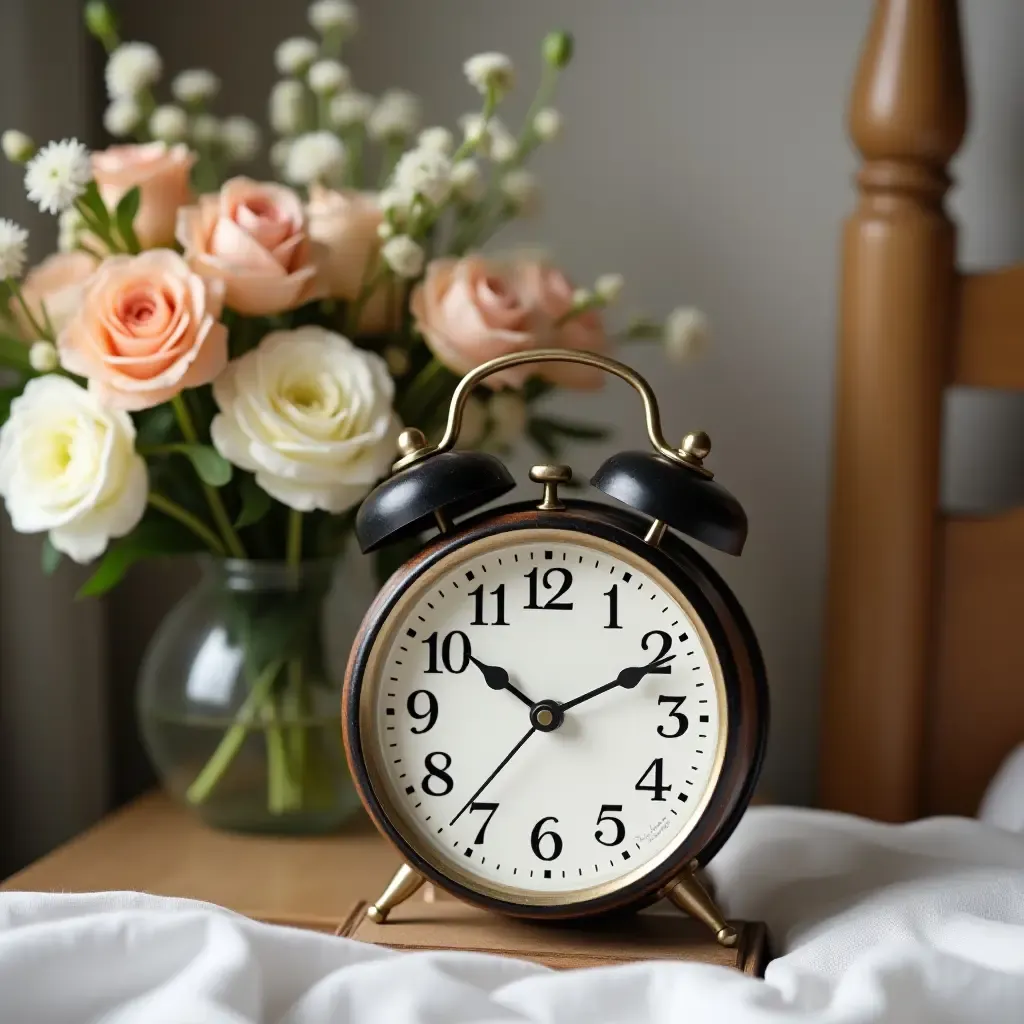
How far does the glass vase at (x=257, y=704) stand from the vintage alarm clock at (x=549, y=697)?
0.26m

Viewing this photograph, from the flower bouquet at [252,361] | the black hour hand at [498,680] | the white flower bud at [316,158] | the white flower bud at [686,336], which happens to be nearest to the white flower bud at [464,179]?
the flower bouquet at [252,361]

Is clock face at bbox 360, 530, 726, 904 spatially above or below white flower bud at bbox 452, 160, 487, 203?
below

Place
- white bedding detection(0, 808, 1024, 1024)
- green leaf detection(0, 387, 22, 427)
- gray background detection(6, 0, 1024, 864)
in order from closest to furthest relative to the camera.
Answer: white bedding detection(0, 808, 1024, 1024), green leaf detection(0, 387, 22, 427), gray background detection(6, 0, 1024, 864)

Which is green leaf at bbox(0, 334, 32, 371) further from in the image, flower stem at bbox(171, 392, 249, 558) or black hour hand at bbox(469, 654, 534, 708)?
black hour hand at bbox(469, 654, 534, 708)

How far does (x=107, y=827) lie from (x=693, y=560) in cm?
63

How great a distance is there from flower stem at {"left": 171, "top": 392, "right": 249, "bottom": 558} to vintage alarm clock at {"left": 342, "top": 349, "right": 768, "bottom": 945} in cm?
24

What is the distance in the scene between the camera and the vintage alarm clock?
2.73ft

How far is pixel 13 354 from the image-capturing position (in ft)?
3.45

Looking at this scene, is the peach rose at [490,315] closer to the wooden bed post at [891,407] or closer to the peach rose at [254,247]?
the peach rose at [254,247]

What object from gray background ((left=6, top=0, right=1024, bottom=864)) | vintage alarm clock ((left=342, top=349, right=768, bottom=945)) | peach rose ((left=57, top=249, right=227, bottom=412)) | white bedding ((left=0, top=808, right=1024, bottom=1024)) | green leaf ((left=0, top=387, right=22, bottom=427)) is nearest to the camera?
white bedding ((left=0, top=808, right=1024, bottom=1024))

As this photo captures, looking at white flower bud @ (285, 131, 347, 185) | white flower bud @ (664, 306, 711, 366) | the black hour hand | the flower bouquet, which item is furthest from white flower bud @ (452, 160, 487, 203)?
the black hour hand

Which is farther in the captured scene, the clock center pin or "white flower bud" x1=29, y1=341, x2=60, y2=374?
"white flower bud" x1=29, y1=341, x2=60, y2=374

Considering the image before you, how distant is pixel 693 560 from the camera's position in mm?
861

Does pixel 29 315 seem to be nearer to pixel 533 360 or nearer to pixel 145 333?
pixel 145 333
